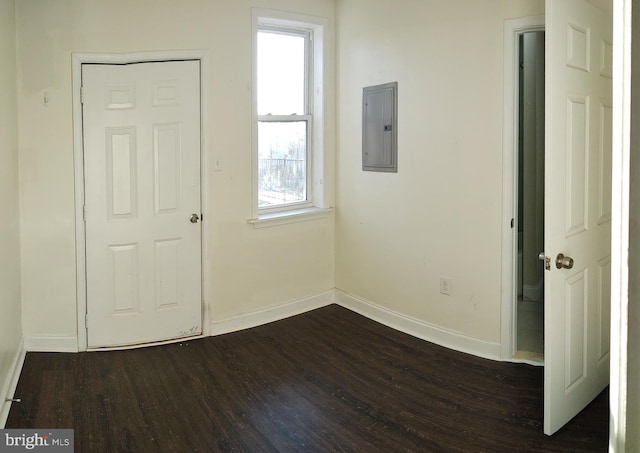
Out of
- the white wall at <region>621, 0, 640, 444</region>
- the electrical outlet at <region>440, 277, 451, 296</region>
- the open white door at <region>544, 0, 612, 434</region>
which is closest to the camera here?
the white wall at <region>621, 0, 640, 444</region>

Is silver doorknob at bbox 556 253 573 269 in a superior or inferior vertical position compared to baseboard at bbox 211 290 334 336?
superior

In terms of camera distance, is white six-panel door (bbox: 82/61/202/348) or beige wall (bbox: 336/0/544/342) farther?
white six-panel door (bbox: 82/61/202/348)

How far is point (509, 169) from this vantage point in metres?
3.35

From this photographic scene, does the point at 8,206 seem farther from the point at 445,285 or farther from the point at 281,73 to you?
the point at 445,285

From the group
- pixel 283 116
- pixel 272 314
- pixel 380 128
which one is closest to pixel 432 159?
pixel 380 128

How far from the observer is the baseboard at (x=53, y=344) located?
3646 mm

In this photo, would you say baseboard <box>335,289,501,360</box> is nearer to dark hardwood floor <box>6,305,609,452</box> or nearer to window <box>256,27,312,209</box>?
dark hardwood floor <box>6,305,609,452</box>

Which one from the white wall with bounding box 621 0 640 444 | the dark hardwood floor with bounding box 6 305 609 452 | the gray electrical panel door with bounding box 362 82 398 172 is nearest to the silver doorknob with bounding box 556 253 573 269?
the dark hardwood floor with bounding box 6 305 609 452

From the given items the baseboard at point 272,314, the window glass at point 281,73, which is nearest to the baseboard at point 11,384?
the baseboard at point 272,314

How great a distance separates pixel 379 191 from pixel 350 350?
4.14 ft

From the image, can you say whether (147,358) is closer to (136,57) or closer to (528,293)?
(136,57)

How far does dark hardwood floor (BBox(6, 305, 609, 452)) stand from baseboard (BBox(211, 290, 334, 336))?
0.16 m

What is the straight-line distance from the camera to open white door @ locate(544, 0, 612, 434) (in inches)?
95.9

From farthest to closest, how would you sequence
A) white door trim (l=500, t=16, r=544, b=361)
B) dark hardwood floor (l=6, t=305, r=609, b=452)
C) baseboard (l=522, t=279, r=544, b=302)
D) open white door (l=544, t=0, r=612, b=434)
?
baseboard (l=522, t=279, r=544, b=302) < white door trim (l=500, t=16, r=544, b=361) < dark hardwood floor (l=6, t=305, r=609, b=452) < open white door (l=544, t=0, r=612, b=434)
